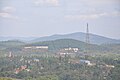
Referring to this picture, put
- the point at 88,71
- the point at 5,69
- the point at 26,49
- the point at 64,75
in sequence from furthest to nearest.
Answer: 1. the point at 26,49
2. the point at 5,69
3. the point at 88,71
4. the point at 64,75

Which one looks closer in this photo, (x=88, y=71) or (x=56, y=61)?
(x=88, y=71)

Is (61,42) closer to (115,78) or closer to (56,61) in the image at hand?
(56,61)

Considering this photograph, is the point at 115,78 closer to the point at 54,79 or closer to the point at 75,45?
the point at 54,79

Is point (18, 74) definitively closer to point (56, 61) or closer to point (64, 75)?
point (64, 75)

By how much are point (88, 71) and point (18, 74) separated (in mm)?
3600

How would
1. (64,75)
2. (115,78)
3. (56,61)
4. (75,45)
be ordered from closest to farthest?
1. (115,78)
2. (64,75)
3. (56,61)
4. (75,45)

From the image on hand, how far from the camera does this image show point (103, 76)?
1312 cm

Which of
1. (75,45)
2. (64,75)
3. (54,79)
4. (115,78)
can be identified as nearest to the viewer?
(115,78)

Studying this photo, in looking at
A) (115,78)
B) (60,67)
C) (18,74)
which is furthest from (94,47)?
(115,78)

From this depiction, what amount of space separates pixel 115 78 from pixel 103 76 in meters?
1.56

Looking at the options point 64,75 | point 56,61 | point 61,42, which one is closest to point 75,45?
point 61,42

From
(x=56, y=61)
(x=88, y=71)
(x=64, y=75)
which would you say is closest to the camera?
(x=64, y=75)

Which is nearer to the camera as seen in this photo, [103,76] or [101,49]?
[103,76]

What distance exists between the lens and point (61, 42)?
38.9 meters
